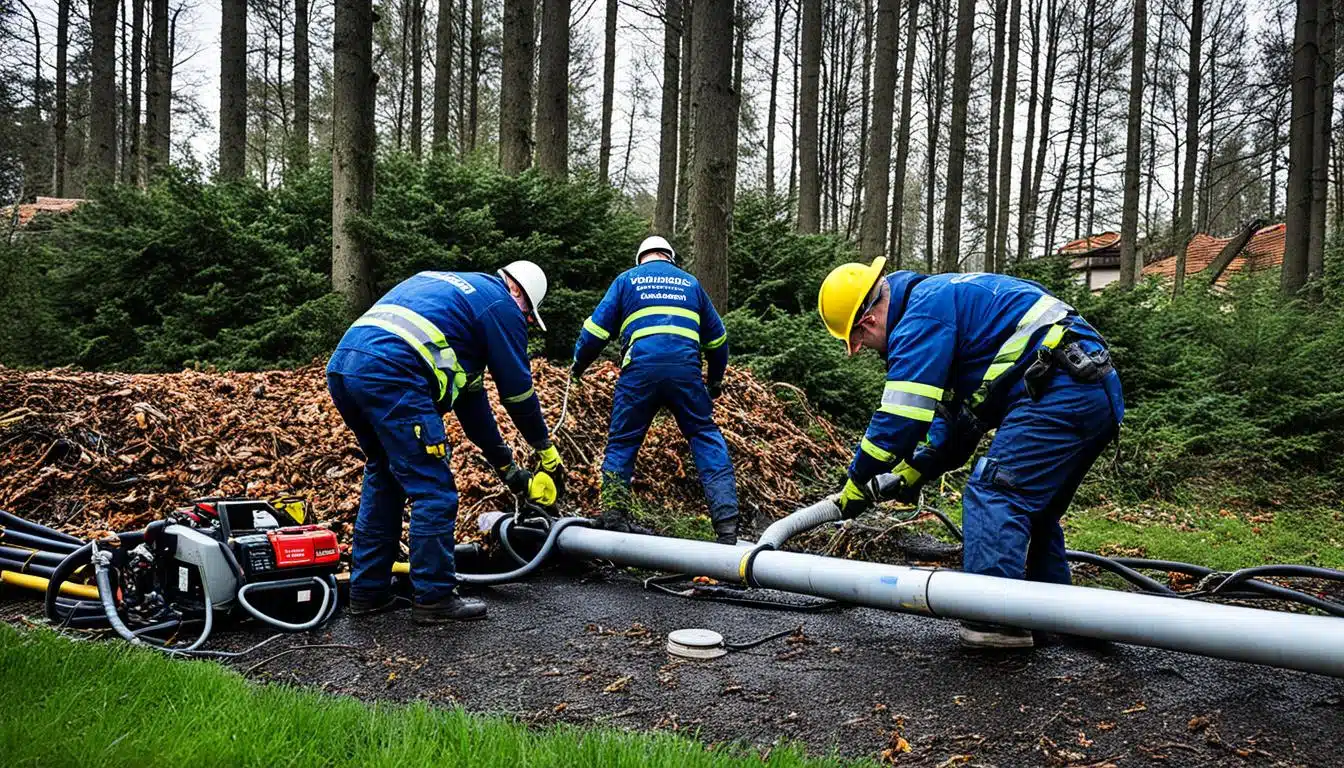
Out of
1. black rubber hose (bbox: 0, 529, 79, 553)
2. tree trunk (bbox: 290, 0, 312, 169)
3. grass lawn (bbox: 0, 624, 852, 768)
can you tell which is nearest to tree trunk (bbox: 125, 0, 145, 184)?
tree trunk (bbox: 290, 0, 312, 169)

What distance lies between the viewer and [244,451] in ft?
21.3

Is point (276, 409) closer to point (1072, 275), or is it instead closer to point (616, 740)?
point (616, 740)

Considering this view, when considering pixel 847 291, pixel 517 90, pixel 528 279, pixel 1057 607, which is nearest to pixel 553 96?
pixel 517 90

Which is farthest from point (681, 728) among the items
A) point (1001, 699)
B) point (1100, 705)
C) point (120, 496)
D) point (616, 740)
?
point (120, 496)

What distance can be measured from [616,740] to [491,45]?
23472 millimetres

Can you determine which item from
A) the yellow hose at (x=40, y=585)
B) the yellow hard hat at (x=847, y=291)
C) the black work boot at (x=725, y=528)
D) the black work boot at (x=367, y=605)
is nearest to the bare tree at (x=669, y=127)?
the black work boot at (x=725, y=528)

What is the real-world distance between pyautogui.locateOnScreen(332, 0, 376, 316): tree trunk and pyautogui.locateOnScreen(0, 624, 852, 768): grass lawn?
23.9ft

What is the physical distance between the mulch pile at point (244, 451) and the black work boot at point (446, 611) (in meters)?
1.28

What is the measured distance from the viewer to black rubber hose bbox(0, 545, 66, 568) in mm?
4438

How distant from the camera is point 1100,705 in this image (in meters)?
3.14

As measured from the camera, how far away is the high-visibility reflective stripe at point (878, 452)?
3.86 meters

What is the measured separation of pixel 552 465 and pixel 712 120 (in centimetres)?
517

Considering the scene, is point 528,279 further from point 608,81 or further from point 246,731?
point 608,81

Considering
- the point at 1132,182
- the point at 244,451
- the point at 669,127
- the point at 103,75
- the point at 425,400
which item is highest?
the point at 103,75
